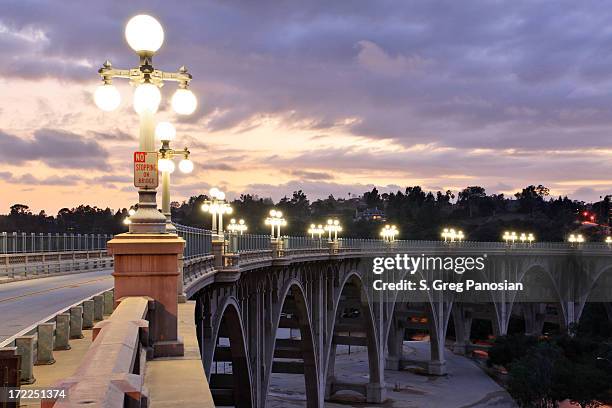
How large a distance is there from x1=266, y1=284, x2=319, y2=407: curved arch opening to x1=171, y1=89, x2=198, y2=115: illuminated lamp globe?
28.9m

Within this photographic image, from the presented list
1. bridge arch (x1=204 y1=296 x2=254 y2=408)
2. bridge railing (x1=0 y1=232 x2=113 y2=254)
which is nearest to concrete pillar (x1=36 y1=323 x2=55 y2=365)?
bridge arch (x1=204 y1=296 x2=254 y2=408)

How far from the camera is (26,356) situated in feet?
29.9

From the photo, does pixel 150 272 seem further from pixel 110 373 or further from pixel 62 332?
pixel 110 373

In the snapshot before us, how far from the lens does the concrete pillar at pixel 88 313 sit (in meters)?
14.0

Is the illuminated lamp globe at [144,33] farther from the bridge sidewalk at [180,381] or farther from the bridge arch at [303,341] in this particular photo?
the bridge arch at [303,341]

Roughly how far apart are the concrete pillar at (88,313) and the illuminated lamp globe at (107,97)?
444 centimetres

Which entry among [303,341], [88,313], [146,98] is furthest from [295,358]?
[146,98]

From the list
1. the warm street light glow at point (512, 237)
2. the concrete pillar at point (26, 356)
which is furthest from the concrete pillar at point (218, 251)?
the warm street light glow at point (512, 237)

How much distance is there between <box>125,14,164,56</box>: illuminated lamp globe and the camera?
31.7ft

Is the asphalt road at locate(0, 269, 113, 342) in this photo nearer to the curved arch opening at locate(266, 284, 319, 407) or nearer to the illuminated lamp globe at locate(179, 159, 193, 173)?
the illuminated lamp globe at locate(179, 159, 193, 173)

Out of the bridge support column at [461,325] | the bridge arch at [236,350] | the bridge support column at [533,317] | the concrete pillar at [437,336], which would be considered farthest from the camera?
the bridge support column at [533,317]

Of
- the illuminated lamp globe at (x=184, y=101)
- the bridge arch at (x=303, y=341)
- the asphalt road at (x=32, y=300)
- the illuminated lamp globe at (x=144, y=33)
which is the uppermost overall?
the illuminated lamp globe at (x=144, y=33)

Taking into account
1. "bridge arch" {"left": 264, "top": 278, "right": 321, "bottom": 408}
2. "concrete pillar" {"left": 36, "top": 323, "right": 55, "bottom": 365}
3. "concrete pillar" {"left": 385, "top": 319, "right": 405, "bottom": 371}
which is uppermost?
"concrete pillar" {"left": 36, "top": 323, "right": 55, "bottom": 365}

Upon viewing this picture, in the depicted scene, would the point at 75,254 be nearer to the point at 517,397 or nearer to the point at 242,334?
the point at 242,334
